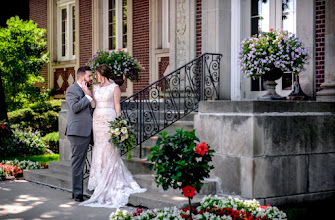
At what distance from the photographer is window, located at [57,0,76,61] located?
16356 millimetres

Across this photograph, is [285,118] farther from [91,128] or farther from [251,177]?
[91,128]

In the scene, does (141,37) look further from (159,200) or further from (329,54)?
(159,200)

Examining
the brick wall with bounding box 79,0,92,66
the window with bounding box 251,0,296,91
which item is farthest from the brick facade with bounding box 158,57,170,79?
the brick wall with bounding box 79,0,92,66

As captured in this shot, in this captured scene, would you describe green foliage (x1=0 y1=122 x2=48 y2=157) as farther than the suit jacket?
Yes

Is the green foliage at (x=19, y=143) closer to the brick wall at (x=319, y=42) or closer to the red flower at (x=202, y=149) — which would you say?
the brick wall at (x=319, y=42)

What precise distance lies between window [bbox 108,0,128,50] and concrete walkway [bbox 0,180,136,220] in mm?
6450

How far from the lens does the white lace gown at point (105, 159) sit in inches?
278

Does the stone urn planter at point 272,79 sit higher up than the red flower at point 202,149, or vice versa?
the stone urn planter at point 272,79

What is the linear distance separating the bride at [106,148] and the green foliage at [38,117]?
7.99 metres

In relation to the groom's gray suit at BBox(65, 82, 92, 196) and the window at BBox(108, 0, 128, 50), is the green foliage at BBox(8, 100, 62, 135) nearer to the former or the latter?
the window at BBox(108, 0, 128, 50)

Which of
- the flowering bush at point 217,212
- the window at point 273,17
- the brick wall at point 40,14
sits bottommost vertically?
the flowering bush at point 217,212

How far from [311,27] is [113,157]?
12.7 feet

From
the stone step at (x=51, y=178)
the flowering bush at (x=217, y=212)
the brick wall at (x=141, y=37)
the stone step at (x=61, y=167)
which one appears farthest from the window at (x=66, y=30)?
the flowering bush at (x=217, y=212)

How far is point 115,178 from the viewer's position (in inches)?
281
